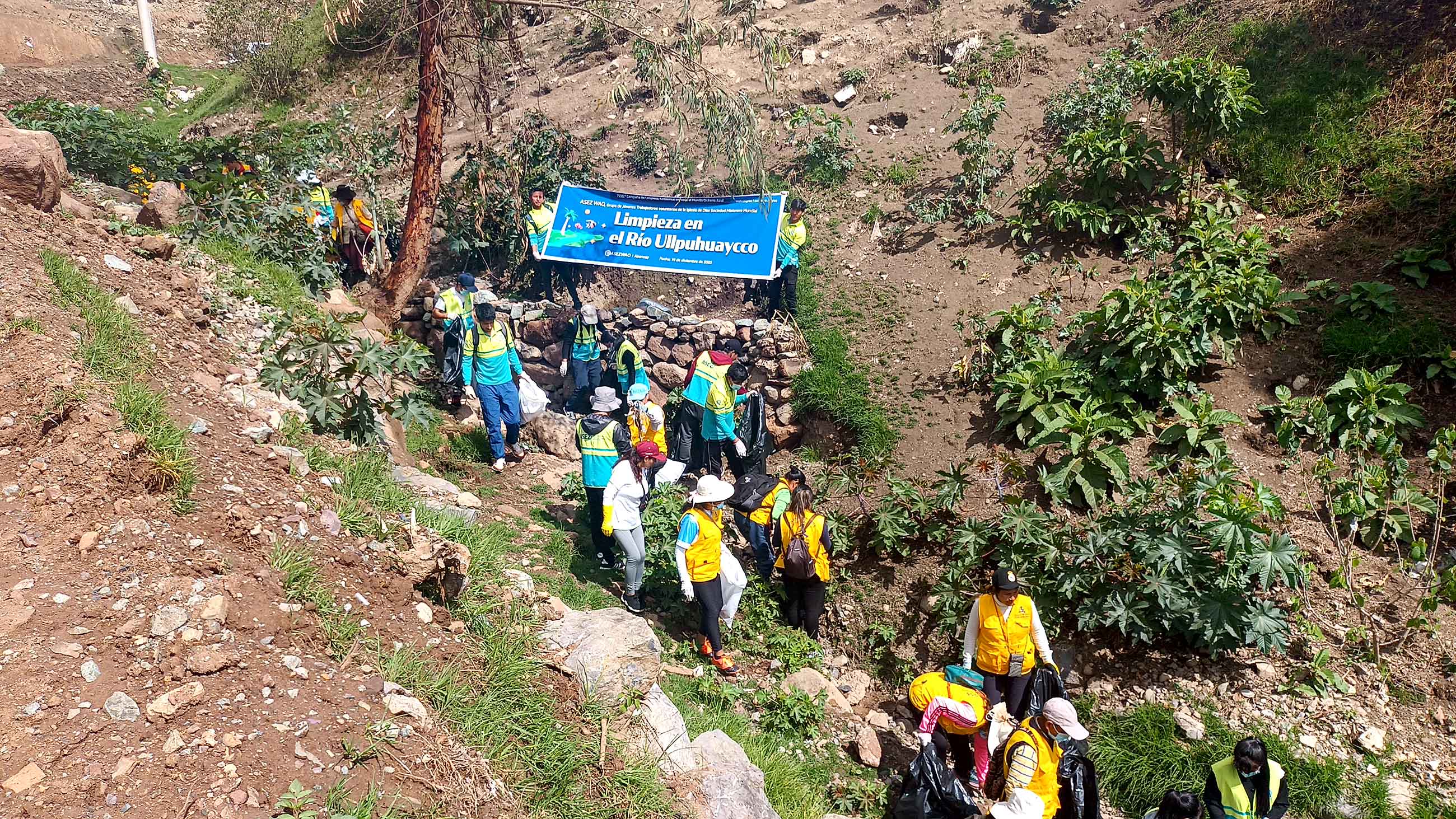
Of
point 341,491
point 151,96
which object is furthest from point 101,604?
point 151,96

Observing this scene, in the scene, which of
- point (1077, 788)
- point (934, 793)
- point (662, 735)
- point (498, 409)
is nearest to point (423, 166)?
point (498, 409)

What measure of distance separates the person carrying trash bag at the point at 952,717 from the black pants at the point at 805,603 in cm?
194

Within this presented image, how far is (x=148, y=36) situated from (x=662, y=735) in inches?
905

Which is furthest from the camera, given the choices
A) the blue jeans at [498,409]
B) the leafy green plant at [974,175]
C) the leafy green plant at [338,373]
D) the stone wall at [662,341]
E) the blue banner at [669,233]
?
the leafy green plant at [974,175]

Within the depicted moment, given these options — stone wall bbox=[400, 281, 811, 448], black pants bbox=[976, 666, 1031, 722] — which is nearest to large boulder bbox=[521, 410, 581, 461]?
stone wall bbox=[400, 281, 811, 448]

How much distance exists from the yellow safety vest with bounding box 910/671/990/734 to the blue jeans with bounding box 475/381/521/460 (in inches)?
199

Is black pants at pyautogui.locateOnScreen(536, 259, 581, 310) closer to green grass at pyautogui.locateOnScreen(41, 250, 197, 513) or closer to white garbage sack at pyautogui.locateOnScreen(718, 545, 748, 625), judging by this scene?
green grass at pyautogui.locateOnScreen(41, 250, 197, 513)

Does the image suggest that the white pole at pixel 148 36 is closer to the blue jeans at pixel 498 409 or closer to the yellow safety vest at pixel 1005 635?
the blue jeans at pixel 498 409

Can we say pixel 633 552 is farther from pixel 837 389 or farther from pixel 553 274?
pixel 553 274

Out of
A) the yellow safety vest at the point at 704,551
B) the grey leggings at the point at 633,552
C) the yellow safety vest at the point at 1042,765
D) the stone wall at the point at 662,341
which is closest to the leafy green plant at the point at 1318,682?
the yellow safety vest at the point at 1042,765

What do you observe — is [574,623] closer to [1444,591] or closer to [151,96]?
[1444,591]

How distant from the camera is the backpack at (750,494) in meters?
6.83

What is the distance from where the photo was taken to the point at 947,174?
38.0 ft

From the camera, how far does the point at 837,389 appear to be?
9.12 m
